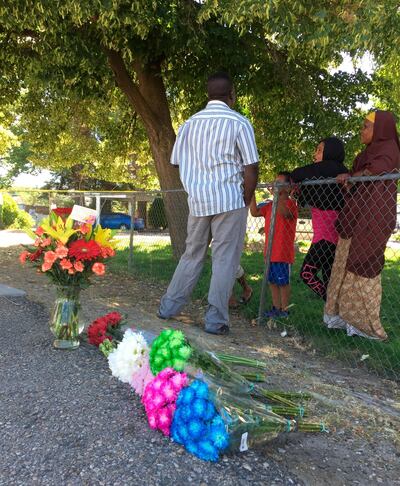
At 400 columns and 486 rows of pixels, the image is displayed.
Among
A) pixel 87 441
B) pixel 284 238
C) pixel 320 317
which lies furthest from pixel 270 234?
pixel 87 441

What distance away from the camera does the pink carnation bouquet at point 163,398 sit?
250 centimetres

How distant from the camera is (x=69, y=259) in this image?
3.69 metres

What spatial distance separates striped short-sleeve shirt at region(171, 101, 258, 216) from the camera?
4.22 meters

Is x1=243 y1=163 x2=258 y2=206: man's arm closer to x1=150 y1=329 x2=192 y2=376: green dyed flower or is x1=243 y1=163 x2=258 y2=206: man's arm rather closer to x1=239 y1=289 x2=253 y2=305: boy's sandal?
x1=150 y1=329 x2=192 y2=376: green dyed flower

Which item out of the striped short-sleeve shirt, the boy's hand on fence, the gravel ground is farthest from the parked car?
the gravel ground

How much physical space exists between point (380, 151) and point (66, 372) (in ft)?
10.2

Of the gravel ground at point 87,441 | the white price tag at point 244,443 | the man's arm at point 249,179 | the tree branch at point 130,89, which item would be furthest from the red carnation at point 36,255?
the tree branch at point 130,89

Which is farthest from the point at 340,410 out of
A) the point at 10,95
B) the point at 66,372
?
the point at 10,95

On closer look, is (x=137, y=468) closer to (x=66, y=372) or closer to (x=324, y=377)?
(x=66, y=372)

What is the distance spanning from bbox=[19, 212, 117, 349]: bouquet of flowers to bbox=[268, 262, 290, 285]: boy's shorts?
2.11 metres

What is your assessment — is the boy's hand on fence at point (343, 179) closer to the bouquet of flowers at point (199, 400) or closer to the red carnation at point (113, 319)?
the bouquet of flowers at point (199, 400)

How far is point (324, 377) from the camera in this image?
390cm

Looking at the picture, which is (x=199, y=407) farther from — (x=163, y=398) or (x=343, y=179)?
(x=343, y=179)

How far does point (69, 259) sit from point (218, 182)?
4.60 ft
